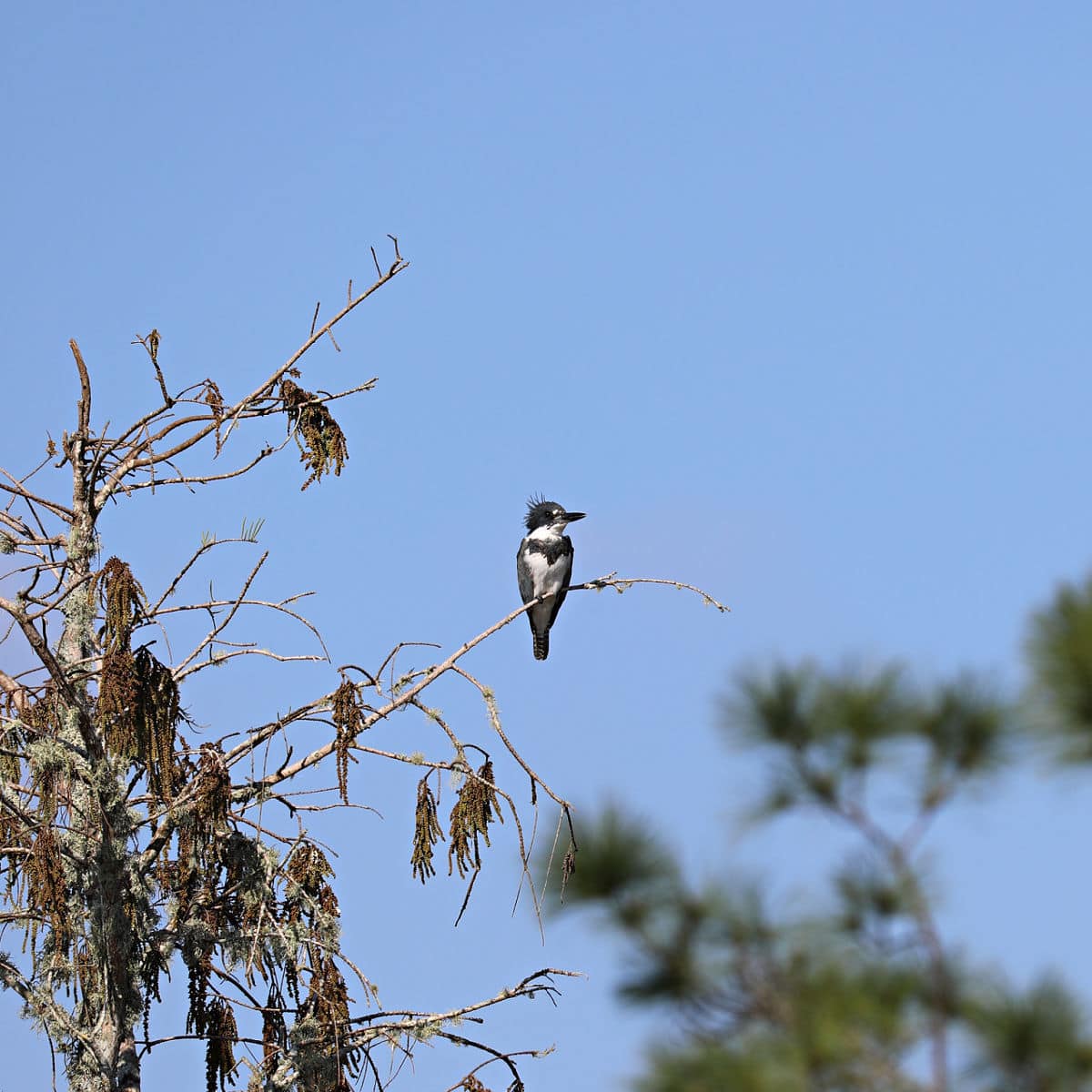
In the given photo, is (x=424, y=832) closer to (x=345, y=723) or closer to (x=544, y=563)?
(x=345, y=723)

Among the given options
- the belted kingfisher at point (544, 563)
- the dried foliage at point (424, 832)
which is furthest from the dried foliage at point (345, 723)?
the belted kingfisher at point (544, 563)

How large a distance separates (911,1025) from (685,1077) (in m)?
0.30

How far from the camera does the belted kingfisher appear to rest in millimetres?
12141

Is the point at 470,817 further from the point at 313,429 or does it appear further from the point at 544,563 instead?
the point at 544,563

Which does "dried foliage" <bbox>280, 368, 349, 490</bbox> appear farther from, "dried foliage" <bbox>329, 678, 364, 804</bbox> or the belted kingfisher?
the belted kingfisher

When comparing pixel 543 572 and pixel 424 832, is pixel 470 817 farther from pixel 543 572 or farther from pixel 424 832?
pixel 543 572

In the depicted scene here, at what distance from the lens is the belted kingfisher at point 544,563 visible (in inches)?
478

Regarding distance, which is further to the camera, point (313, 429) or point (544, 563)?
point (544, 563)

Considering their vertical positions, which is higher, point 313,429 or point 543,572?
point 543,572

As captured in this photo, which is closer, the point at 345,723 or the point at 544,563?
the point at 345,723

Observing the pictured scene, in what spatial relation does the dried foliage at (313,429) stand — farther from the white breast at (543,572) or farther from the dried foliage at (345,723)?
the white breast at (543,572)

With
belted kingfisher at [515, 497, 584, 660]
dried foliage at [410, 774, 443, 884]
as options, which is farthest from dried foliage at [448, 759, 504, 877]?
belted kingfisher at [515, 497, 584, 660]

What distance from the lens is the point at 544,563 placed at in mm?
12125

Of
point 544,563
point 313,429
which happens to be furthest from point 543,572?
point 313,429
